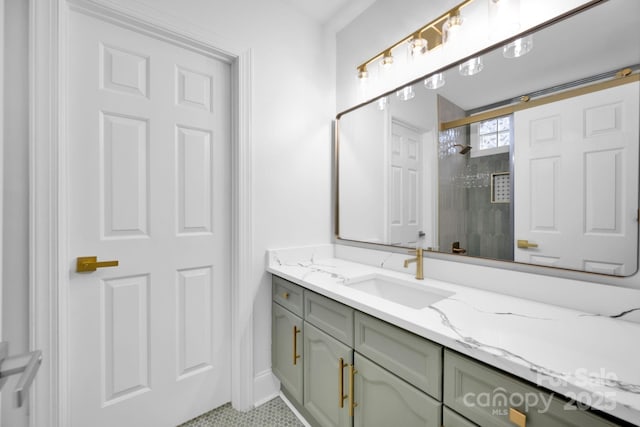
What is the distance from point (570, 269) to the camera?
3.26 ft

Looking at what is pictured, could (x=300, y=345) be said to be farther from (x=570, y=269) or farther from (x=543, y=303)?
(x=570, y=269)

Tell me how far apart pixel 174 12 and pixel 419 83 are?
1.35 metres

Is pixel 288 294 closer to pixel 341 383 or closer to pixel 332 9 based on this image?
pixel 341 383

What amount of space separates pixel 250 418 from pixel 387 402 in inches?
38.0

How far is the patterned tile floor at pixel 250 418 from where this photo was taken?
1482 millimetres

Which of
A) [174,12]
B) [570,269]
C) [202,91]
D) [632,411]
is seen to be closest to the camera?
[632,411]

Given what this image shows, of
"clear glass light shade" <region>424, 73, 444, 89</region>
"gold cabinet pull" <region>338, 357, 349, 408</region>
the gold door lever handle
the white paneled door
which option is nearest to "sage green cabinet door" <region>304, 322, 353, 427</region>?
"gold cabinet pull" <region>338, 357, 349, 408</region>

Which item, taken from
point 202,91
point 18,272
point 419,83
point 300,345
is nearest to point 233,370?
point 300,345

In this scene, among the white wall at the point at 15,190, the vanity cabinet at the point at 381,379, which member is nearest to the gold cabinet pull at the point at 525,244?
the vanity cabinet at the point at 381,379

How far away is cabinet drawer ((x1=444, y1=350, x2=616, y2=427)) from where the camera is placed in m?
0.60

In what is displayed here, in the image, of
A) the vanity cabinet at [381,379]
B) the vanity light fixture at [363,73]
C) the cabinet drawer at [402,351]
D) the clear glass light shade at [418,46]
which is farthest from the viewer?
the vanity light fixture at [363,73]

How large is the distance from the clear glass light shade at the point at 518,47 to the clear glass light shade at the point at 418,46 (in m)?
0.42

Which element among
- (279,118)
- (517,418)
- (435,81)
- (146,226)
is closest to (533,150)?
(435,81)

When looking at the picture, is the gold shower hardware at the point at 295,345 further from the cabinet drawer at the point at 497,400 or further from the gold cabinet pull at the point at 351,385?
the cabinet drawer at the point at 497,400
